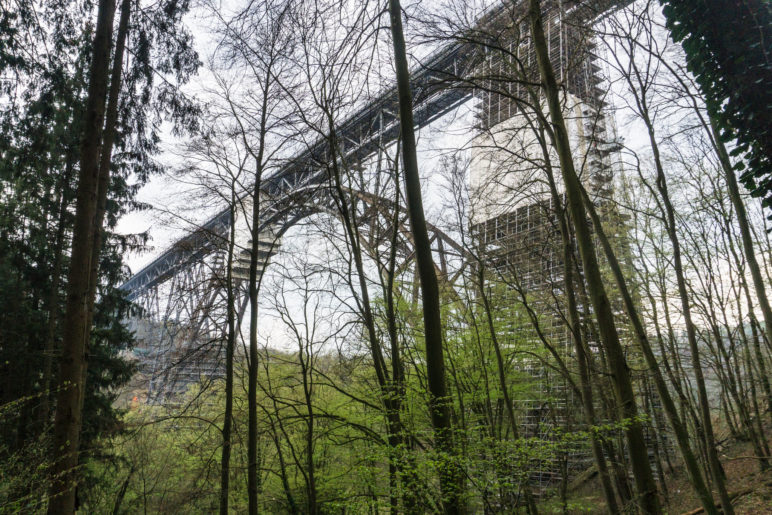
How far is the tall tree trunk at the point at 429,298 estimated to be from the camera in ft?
13.4

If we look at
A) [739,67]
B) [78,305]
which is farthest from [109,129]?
[739,67]

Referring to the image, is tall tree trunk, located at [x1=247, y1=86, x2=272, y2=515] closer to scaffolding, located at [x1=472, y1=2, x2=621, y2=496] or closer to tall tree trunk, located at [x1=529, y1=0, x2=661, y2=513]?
scaffolding, located at [x1=472, y1=2, x2=621, y2=496]

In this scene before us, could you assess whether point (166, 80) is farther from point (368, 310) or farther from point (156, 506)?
point (156, 506)

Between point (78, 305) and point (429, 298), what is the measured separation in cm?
357

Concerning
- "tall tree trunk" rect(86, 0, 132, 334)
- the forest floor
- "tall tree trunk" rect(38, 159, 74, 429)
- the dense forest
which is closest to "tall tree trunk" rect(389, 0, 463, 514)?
the dense forest

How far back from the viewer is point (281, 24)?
4273mm

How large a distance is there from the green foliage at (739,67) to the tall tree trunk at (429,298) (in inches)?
100

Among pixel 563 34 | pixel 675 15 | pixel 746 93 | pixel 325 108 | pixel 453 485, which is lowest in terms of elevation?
pixel 453 485

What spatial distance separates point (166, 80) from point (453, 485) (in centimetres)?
660

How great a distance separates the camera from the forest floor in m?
8.20

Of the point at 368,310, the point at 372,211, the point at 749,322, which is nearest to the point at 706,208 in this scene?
the point at 749,322

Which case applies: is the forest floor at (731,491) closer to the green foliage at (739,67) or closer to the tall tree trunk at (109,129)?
the green foliage at (739,67)

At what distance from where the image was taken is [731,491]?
9594mm

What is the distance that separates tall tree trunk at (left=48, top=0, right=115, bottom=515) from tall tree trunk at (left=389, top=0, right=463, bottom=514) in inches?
127
